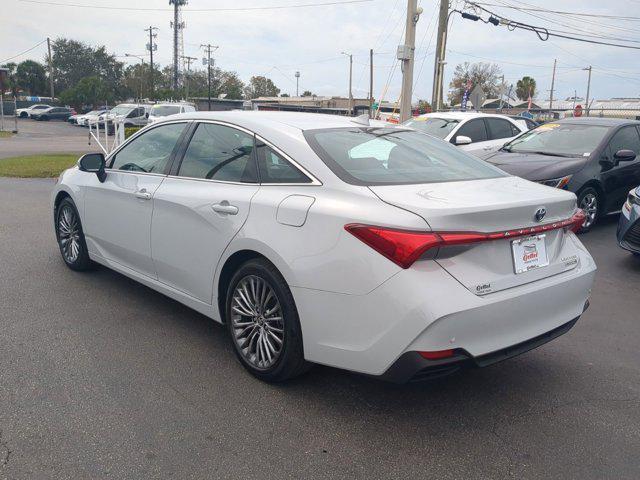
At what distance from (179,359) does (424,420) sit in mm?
1686

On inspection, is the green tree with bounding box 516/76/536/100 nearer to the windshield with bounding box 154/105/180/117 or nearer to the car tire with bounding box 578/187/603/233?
the windshield with bounding box 154/105/180/117

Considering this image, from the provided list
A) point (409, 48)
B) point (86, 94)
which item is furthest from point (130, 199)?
point (86, 94)

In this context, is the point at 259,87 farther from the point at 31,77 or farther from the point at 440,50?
the point at 440,50

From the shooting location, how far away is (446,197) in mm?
3102

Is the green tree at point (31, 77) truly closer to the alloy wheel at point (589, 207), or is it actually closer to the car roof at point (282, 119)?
the alloy wheel at point (589, 207)

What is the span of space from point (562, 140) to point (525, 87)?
8209 centimetres

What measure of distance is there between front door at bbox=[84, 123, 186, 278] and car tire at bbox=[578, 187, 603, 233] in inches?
236

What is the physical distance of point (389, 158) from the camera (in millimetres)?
3729

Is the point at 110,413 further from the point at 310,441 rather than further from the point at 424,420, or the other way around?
the point at 424,420

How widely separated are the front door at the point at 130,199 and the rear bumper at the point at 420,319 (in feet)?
6.01

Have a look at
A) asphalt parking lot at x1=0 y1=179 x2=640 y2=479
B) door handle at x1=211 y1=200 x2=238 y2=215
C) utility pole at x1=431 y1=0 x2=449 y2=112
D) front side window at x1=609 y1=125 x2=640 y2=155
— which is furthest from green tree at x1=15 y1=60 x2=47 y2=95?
door handle at x1=211 y1=200 x2=238 y2=215

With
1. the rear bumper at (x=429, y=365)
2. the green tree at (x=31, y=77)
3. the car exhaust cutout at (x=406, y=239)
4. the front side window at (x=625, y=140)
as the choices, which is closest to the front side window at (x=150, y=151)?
the car exhaust cutout at (x=406, y=239)

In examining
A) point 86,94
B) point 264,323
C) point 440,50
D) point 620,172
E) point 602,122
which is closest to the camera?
point 264,323

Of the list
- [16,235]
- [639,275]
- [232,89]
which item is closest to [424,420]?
[639,275]
